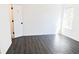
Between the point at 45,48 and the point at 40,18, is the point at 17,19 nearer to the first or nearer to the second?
the point at 40,18

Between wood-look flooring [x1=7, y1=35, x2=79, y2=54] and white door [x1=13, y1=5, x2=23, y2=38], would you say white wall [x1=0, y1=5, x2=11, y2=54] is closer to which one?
wood-look flooring [x1=7, y1=35, x2=79, y2=54]

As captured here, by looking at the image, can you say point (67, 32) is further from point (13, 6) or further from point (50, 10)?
point (13, 6)

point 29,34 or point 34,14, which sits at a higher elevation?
point 34,14

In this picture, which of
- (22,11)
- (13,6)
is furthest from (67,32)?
(13,6)

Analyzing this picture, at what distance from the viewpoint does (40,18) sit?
718 centimetres

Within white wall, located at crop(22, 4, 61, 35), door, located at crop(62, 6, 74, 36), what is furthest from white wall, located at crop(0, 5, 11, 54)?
door, located at crop(62, 6, 74, 36)

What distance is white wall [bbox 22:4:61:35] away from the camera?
6.90m

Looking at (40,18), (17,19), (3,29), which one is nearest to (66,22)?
(40,18)

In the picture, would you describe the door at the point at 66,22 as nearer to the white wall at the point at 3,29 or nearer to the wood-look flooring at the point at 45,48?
the wood-look flooring at the point at 45,48

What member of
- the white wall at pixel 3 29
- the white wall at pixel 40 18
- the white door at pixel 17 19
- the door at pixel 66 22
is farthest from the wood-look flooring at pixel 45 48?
the white wall at pixel 40 18

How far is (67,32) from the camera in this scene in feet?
22.4

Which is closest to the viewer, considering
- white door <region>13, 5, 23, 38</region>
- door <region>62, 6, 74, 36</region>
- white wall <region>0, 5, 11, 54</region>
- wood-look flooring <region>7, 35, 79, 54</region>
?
white wall <region>0, 5, 11, 54</region>
